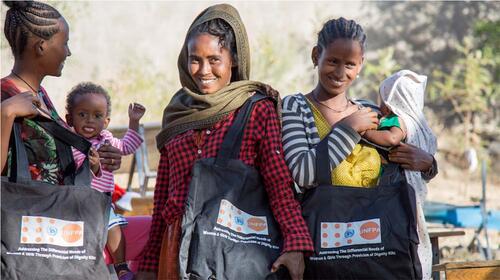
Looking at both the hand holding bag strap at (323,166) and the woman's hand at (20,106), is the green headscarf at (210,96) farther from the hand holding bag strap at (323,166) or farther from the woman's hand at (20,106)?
the woman's hand at (20,106)

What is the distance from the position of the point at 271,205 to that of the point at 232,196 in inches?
6.6

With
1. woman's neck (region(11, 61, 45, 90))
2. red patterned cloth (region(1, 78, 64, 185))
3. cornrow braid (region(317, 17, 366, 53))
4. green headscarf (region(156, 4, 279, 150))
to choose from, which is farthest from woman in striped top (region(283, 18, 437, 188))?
woman's neck (region(11, 61, 45, 90))

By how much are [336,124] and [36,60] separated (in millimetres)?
1159

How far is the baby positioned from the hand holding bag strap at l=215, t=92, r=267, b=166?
0.48 metres

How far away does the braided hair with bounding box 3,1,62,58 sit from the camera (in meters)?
3.15

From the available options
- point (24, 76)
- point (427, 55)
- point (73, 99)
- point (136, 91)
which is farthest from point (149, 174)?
point (427, 55)

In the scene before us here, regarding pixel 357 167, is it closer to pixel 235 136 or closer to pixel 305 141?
pixel 305 141

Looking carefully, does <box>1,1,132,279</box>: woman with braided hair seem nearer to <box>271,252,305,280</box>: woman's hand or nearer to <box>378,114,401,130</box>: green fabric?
<box>271,252,305,280</box>: woman's hand

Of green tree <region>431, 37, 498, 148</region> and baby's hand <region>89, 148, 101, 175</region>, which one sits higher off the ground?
green tree <region>431, 37, 498, 148</region>

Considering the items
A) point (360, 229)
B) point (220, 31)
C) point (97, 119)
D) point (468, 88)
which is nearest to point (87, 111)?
point (97, 119)

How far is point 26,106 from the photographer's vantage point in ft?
9.58

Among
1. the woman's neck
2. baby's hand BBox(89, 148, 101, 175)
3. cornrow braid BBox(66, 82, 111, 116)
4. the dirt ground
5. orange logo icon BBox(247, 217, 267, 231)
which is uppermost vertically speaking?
the dirt ground

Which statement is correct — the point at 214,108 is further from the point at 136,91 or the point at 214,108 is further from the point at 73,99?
the point at 136,91

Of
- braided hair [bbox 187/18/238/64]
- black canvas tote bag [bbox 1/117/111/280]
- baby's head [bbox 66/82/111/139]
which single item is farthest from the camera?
baby's head [bbox 66/82/111/139]
